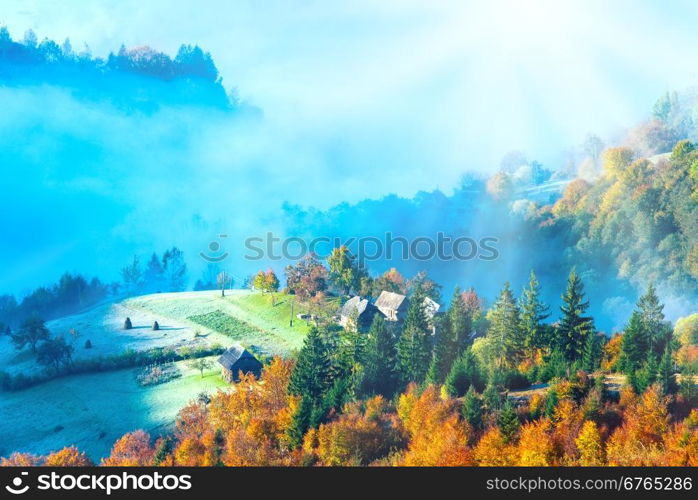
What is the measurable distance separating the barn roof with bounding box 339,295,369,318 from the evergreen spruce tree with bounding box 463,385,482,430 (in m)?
28.0

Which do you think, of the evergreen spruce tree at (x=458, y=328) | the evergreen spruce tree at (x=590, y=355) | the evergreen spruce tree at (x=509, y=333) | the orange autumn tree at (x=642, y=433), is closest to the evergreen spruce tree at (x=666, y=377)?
the orange autumn tree at (x=642, y=433)

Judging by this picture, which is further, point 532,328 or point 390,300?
point 390,300

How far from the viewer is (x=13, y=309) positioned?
330 ft

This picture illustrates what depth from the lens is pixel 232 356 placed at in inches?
2200

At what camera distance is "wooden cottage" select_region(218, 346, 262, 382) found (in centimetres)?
5426

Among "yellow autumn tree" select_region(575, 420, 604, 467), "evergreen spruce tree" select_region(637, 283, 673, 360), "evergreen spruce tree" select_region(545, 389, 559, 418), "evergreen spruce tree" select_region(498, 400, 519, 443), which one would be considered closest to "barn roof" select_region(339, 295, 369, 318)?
"evergreen spruce tree" select_region(637, 283, 673, 360)

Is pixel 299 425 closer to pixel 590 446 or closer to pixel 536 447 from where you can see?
pixel 536 447

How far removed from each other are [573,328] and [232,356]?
3153cm

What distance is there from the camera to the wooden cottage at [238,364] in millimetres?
54263

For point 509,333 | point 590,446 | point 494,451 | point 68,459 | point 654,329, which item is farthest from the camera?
point 509,333

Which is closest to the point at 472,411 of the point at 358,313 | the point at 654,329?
the point at 654,329

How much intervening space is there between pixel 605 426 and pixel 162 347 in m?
46.2

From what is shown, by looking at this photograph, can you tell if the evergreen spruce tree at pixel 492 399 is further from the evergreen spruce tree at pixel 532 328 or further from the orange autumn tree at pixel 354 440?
the evergreen spruce tree at pixel 532 328
